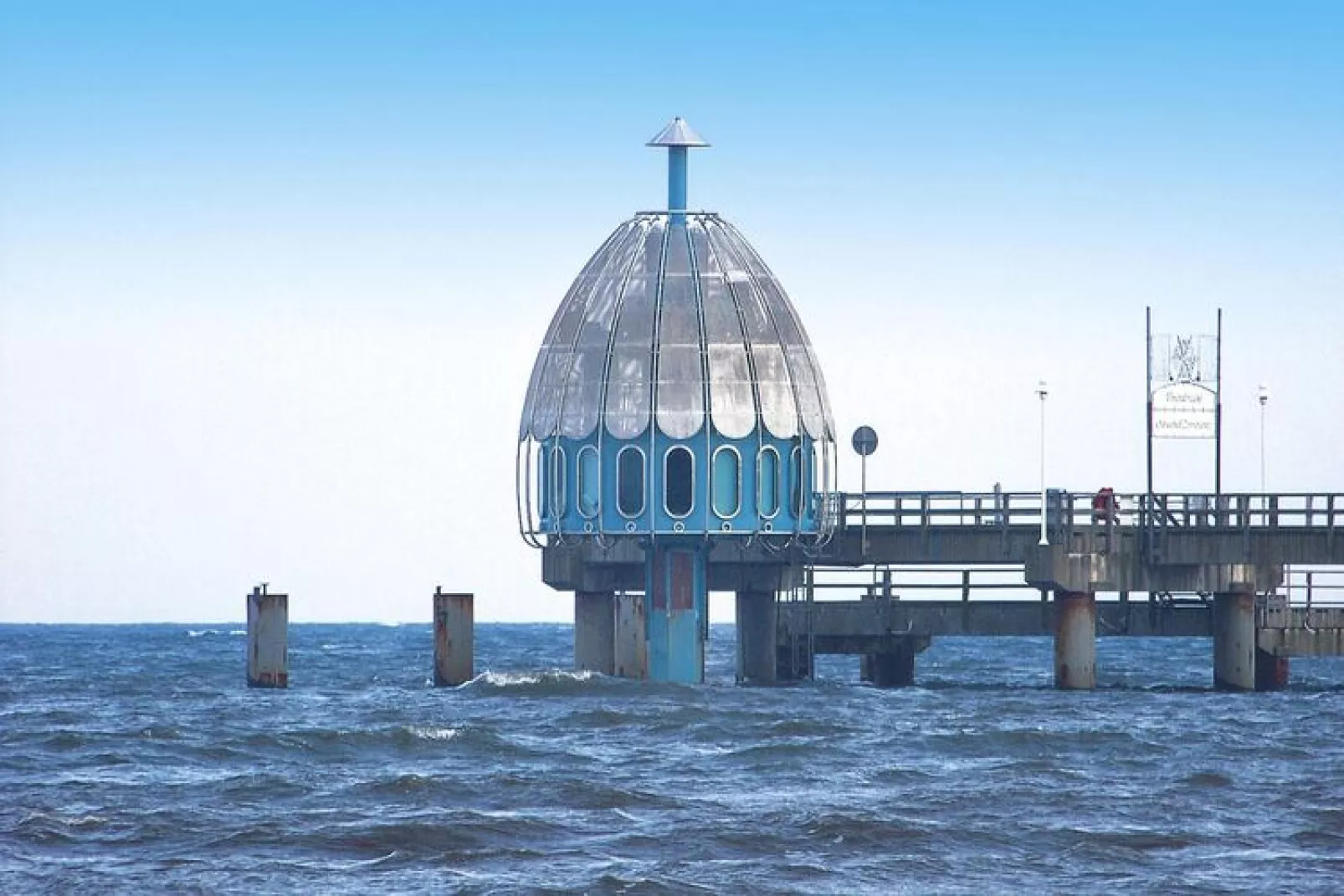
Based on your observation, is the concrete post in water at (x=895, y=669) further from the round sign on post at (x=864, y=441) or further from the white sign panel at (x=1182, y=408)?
the white sign panel at (x=1182, y=408)

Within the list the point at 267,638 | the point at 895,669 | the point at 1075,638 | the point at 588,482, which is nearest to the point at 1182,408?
the point at 1075,638

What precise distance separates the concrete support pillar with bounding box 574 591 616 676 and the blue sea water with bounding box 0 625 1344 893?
186cm

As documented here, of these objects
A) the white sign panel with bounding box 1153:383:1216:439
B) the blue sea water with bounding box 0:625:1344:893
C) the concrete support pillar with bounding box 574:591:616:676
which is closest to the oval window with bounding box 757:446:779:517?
the blue sea water with bounding box 0:625:1344:893

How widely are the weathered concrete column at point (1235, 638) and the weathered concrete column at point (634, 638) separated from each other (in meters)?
12.1

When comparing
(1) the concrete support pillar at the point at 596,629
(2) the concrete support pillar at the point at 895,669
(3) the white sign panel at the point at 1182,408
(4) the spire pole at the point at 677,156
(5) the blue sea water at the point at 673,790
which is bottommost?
(5) the blue sea water at the point at 673,790

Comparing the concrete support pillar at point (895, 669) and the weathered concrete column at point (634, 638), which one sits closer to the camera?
the weathered concrete column at point (634, 638)

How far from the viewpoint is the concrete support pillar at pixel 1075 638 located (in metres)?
58.6

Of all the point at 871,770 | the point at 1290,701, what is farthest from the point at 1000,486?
the point at 871,770

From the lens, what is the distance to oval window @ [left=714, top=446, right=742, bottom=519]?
5870 cm

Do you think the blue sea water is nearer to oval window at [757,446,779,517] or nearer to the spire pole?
oval window at [757,446,779,517]

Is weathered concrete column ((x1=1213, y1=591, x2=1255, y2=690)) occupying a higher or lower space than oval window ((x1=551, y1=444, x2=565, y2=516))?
lower

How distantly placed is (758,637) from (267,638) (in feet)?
35.4

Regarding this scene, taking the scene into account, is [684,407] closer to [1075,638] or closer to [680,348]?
[680,348]

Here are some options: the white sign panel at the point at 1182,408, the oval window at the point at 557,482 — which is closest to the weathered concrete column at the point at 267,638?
the oval window at the point at 557,482
